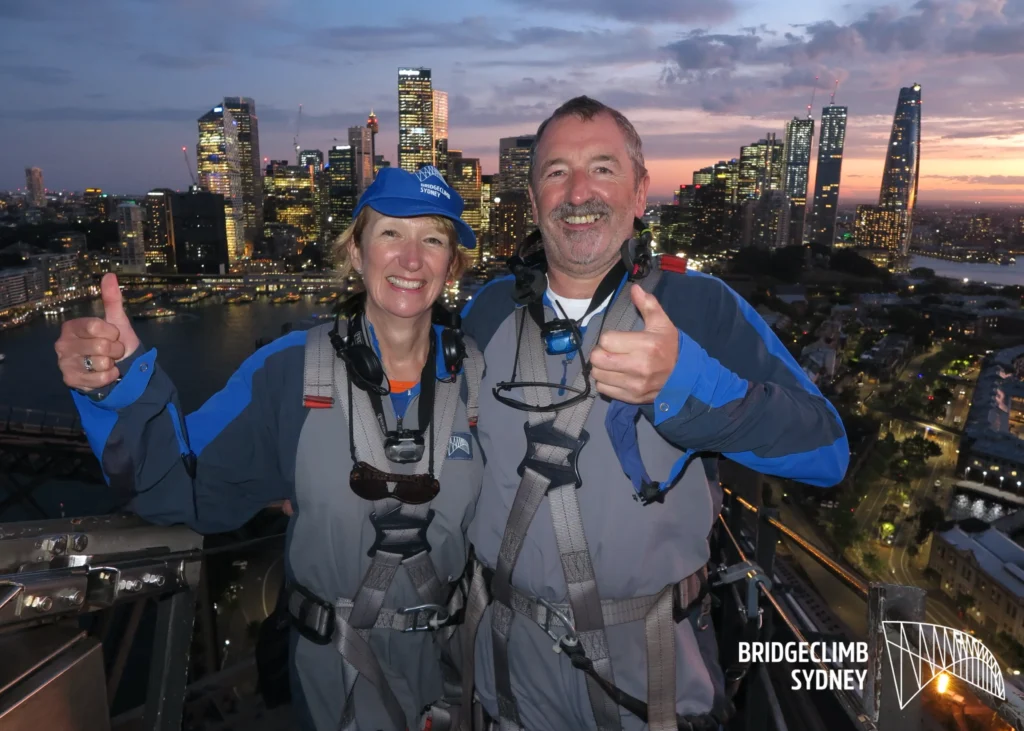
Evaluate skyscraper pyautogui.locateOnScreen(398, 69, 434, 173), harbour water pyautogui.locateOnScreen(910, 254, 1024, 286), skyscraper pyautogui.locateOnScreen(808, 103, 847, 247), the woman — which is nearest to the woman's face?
the woman

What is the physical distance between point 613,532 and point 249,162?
109 metres

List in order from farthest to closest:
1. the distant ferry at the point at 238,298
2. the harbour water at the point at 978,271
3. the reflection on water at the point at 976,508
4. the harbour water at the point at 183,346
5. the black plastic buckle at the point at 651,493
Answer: the harbour water at the point at 978,271 < the distant ferry at the point at 238,298 < the harbour water at the point at 183,346 < the reflection on water at the point at 976,508 < the black plastic buckle at the point at 651,493

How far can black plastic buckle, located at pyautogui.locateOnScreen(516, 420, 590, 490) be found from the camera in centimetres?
126

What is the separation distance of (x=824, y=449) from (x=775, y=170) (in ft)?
352

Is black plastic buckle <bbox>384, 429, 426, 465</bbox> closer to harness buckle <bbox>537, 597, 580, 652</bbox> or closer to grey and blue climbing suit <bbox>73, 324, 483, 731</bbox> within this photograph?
grey and blue climbing suit <bbox>73, 324, 483, 731</bbox>

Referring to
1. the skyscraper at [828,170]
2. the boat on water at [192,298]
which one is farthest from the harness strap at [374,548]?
the skyscraper at [828,170]

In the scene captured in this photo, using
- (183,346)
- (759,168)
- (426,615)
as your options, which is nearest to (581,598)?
(426,615)

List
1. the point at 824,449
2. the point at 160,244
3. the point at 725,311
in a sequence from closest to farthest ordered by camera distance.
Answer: the point at 824,449 → the point at 725,311 → the point at 160,244

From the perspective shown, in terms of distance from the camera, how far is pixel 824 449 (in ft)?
3.92

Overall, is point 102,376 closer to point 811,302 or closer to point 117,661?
point 117,661

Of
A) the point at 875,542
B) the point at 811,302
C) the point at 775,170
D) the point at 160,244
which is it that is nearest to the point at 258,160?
the point at 160,244

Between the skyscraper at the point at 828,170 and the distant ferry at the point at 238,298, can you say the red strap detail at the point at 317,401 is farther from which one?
the skyscraper at the point at 828,170

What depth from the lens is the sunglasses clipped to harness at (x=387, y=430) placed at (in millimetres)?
1362

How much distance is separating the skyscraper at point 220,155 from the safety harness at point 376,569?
9441 centimetres
